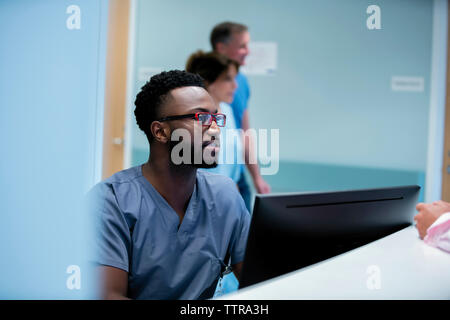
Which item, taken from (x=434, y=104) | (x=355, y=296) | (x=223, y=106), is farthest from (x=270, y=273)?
(x=434, y=104)

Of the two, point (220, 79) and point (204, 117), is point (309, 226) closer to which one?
point (204, 117)

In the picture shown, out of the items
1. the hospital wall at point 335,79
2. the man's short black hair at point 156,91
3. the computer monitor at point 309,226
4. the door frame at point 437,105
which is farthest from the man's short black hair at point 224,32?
the computer monitor at point 309,226

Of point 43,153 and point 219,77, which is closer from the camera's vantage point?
point 43,153

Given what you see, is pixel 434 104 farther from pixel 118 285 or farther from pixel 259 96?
pixel 118 285

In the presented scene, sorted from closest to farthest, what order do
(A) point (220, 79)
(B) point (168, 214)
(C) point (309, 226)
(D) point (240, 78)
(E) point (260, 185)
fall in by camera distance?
(C) point (309, 226) < (B) point (168, 214) < (A) point (220, 79) < (E) point (260, 185) < (D) point (240, 78)

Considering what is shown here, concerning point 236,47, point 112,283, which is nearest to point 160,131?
point 112,283

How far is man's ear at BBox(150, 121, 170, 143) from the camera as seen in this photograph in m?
0.80

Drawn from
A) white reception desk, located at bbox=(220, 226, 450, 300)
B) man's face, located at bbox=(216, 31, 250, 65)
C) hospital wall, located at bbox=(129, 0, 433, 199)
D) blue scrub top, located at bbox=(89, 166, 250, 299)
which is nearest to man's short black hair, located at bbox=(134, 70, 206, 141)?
blue scrub top, located at bbox=(89, 166, 250, 299)

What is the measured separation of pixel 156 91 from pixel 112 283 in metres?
0.41

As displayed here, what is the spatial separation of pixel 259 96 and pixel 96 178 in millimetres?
1580

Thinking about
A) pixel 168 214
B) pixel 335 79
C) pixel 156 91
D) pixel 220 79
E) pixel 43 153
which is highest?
pixel 335 79

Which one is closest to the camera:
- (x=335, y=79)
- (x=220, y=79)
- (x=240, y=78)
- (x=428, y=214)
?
(x=428, y=214)

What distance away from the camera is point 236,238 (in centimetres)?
83

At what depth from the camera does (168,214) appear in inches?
30.3
